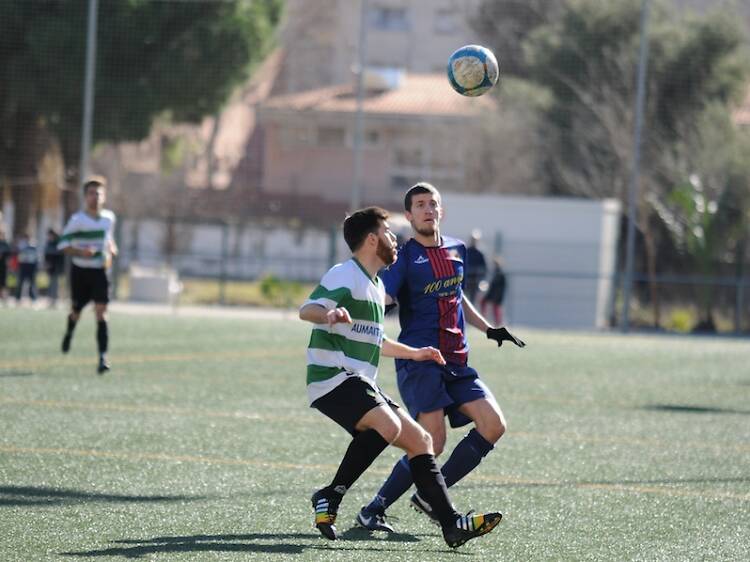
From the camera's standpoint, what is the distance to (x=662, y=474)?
8836 mm

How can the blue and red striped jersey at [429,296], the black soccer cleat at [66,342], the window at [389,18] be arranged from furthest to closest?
the window at [389,18] → the black soccer cleat at [66,342] → the blue and red striped jersey at [429,296]

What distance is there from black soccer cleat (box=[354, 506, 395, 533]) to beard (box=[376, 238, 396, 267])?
4.17 feet

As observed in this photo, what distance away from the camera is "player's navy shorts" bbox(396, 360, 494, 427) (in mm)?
6938

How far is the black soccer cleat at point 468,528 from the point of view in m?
6.13

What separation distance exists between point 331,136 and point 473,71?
37.7m

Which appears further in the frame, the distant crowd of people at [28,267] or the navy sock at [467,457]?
the distant crowd of people at [28,267]

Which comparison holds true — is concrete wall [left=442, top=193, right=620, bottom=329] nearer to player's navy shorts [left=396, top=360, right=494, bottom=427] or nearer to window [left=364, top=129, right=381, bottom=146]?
window [left=364, top=129, right=381, bottom=146]

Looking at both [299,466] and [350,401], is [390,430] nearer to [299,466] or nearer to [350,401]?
[350,401]

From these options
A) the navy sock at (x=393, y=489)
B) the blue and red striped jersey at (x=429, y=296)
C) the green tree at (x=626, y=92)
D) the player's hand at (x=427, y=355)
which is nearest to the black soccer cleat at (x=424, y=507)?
the navy sock at (x=393, y=489)

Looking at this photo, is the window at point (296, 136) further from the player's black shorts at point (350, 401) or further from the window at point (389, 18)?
the player's black shorts at point (350, 401)

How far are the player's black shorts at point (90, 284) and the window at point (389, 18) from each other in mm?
46287

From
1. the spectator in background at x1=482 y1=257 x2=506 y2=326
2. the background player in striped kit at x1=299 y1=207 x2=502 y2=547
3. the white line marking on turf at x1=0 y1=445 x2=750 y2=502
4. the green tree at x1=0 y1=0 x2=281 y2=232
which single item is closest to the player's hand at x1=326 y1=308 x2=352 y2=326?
the background player in striped kit at x1=299 y1=207 x2=502 y2=547

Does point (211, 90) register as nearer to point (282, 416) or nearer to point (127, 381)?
point (127, 381)

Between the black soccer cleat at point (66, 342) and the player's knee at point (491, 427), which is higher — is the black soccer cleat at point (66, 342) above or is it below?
below
